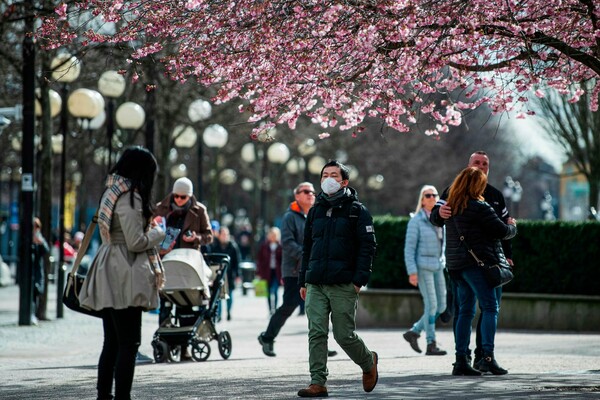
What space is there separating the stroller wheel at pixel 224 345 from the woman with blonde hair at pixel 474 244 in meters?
3.62

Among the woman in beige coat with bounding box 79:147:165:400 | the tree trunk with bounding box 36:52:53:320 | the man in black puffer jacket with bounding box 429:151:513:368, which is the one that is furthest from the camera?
the tree trunk with bounding box 36:52:53:320

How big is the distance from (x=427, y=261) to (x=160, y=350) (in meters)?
3.05

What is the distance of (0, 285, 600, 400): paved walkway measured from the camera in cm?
971

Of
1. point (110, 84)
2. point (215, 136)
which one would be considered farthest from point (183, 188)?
point (215, 136)

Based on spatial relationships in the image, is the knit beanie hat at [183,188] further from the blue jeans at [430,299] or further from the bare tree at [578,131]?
the bare tree at [578,131]

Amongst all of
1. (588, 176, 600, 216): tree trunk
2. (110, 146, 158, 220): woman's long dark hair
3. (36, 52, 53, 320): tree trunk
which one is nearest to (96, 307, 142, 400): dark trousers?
(110, 146, 158, 220): woman's long dark hair

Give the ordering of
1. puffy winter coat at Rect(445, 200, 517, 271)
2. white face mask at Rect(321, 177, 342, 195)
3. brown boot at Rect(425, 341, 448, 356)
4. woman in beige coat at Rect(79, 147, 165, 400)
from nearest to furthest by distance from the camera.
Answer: woman in beige coat at Rect(79, 147, 165, 400)
white face mask at Rect(321, 177, 342, 195)
puffy winter coat at Rect(445, 200, 517, 271)
brown boot at Rect(425, 341, 448, 356)

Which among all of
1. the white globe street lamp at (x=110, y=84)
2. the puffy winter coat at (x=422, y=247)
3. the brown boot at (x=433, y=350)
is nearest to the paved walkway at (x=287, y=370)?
the brown boot at (x=433, y=350)

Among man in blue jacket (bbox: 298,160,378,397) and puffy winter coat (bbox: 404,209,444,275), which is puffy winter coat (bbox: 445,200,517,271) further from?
puffy winter coat (bbox: 404,209,444,275)

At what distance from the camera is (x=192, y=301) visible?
531 inches

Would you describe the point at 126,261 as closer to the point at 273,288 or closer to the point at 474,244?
the point at 474,244

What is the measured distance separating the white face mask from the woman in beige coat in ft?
5.42

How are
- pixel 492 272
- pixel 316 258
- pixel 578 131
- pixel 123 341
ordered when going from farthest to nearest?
Result: 1. pixel 578 131
2. pixel 492 272
3. pixel 316 258
4. pixel 123 341

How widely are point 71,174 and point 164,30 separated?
37.0 metres
